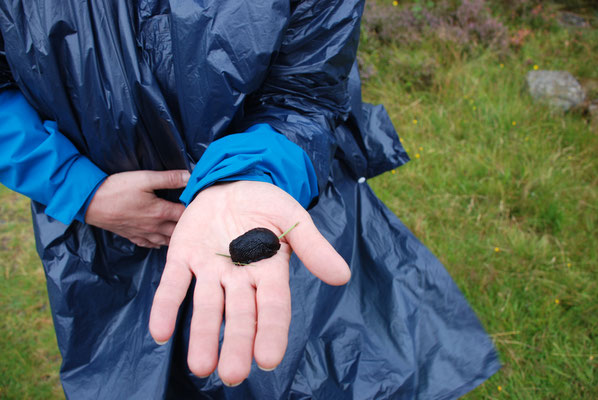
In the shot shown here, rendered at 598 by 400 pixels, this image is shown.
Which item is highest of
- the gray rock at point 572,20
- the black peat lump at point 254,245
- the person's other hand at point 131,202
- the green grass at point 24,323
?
the black peat lump at point 254,245

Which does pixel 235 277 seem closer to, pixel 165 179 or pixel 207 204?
pixel 207 204

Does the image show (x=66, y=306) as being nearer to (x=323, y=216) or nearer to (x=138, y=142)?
(x=138, y=142)

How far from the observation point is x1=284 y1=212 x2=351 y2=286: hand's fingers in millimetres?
1202

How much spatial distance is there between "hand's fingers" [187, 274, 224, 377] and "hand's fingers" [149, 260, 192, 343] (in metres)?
0.05

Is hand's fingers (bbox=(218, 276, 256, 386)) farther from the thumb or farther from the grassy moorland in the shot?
the grassy moorland

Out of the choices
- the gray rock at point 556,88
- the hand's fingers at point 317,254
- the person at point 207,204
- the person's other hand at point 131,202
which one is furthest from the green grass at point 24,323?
the gray rock at point 556,88

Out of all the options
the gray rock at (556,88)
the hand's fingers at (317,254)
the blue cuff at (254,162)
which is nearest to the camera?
the hand's fingers at (317,254)

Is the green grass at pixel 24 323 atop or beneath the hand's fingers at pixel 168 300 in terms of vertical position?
beneath

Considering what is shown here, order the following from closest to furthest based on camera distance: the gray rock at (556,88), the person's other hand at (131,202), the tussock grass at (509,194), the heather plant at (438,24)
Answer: the person's other hand at (131,202) < the tussock grass at (509,194) < the gray rock at (556,88) < the heather plant at (438,24)

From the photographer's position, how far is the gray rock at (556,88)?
14.8 feet

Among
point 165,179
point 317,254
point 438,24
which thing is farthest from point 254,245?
point 438,24

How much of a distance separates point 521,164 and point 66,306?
153 inches

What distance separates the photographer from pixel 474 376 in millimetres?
1839

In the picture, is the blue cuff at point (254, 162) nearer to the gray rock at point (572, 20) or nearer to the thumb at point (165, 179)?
the thumb at point (165, 179)
